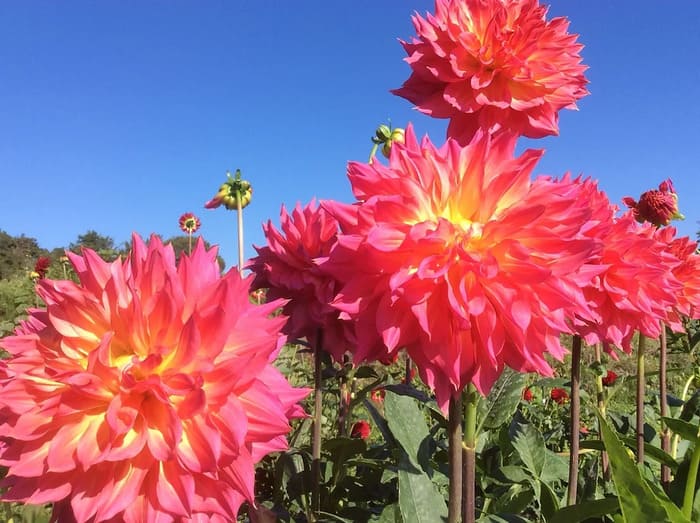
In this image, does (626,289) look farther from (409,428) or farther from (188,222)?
(188,222)

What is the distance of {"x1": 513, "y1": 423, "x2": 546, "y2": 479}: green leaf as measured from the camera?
159 cm

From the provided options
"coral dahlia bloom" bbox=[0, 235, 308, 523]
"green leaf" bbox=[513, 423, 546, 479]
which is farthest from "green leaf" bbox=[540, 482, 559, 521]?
"coral dahlia bloom" bbox=[0, 235, 308, 523]

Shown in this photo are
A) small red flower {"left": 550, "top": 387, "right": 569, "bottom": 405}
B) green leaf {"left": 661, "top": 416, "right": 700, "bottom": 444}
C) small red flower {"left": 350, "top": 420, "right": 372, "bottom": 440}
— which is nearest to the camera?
green leaf {"left": 661, "top": 416, "right": 700, "bottom": 444}

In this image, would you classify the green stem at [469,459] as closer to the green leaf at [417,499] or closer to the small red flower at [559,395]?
the green leaf at [417,499]

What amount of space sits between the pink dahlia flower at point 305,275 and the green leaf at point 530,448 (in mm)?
604

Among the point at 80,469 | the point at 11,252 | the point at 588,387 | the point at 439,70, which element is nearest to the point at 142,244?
the point at 80,469

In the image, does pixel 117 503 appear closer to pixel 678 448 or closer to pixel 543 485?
pixel 543 485

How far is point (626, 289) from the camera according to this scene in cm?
147

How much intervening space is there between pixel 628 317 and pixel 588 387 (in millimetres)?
3815

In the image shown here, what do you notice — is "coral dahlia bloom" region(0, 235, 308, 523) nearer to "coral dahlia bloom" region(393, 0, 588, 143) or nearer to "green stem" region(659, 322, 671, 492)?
"coral dahlia bloom" region(393, 0, 588, 143)

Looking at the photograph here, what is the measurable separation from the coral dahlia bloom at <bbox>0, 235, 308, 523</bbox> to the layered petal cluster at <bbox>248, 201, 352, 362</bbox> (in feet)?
1.72

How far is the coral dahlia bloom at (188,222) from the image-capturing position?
7.67 meters

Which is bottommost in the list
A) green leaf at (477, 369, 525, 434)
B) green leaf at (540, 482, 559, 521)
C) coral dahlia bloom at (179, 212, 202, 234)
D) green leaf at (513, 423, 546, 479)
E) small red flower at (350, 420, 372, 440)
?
green leaf at (540, 482, 559, 521)

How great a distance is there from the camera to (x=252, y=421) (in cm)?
93
